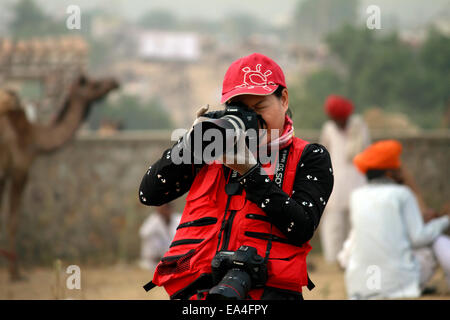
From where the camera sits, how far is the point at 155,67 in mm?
36625

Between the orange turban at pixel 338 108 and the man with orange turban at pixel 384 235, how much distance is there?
270cm

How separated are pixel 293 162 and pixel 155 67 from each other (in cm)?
3494

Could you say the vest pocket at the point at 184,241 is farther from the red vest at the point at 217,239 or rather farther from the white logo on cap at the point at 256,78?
the white logo on cap at the point at 256,78

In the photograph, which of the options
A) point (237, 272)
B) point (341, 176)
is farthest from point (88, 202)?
point (237, 272)

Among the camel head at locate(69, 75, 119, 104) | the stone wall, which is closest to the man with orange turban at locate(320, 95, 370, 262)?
the stone wall

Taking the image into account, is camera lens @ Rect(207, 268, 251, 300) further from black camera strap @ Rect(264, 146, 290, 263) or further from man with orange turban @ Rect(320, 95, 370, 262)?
man with orange turban @ Rect(320, 95, 370, 262)

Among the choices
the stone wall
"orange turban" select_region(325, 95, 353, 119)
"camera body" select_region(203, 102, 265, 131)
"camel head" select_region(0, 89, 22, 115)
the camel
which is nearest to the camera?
"camera body" select_region(203, 102, 265, 131)

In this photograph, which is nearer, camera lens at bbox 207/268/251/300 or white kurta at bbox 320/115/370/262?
camera lens at bbox 207/268/251/300

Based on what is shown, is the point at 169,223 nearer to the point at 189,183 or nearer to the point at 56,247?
the point at 56,247

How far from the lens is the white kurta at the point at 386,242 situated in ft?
15.7

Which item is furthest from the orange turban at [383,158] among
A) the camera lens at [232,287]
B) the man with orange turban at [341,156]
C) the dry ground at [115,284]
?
the camera lens at [232,287]

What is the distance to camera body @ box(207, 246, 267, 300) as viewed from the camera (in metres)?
1.99

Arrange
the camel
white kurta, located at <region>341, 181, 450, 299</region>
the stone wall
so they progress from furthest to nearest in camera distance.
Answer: the stone wall → the camel → white kurta, located at <region>341, 181, 450, 299</region>
